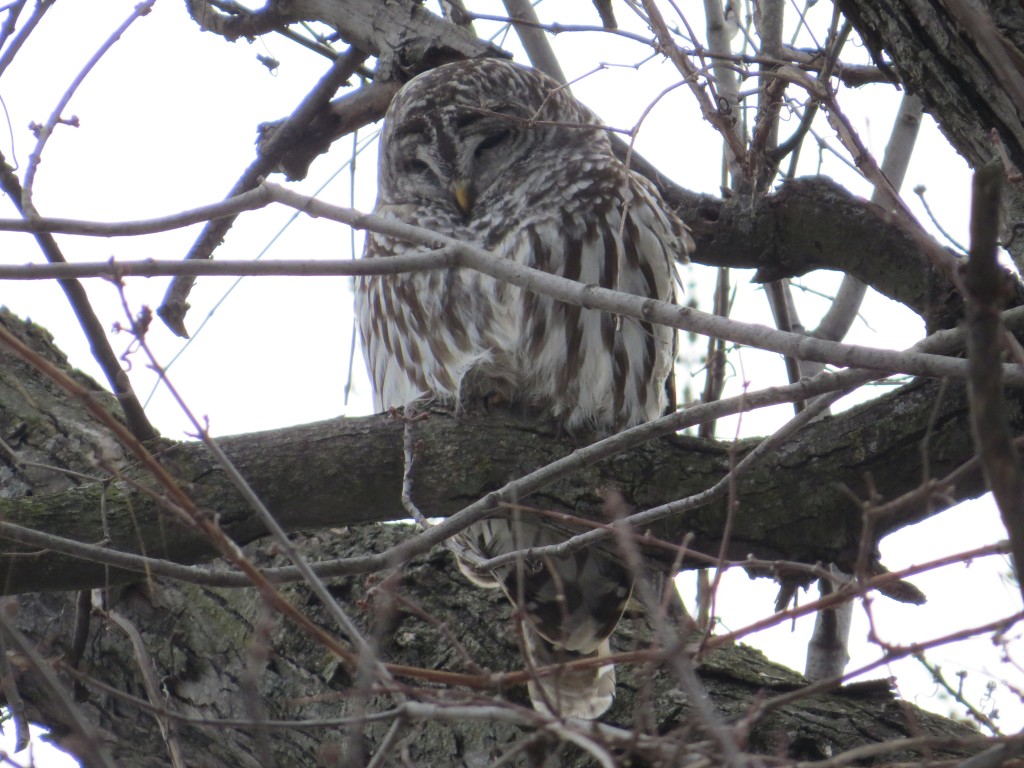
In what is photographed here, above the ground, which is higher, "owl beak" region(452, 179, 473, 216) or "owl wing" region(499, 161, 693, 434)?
"owl beak" region(452, 179, 473, 216)

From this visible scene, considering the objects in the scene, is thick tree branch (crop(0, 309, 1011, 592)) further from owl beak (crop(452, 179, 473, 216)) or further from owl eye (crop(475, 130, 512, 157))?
owl eye (crop(475, 130, 512, 157))

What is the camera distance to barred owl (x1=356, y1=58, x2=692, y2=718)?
3.99 metres

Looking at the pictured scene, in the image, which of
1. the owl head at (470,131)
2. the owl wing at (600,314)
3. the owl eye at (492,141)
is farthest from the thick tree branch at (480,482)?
the owl eye at (492,141)

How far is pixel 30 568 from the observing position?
2939mm

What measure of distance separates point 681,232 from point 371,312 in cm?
126

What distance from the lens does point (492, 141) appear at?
15.5 feet

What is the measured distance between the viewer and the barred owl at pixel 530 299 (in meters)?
3.99

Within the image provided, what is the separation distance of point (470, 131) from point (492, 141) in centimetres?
10

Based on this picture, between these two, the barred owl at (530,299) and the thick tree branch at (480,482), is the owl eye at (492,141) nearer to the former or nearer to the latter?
the barred owl at (530,299)

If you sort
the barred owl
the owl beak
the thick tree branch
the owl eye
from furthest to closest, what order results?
1. the owl eye
2. the owl beak
3. the barred owl
4. the thick tree branch

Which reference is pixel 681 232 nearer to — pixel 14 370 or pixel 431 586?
pixel 431 586

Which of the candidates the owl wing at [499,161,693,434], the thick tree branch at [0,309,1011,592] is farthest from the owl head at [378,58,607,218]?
the thick tree branch at [0,309,1011,592]

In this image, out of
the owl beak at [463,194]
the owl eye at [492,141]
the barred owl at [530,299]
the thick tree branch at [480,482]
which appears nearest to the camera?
the thick tree branch at [480,482]

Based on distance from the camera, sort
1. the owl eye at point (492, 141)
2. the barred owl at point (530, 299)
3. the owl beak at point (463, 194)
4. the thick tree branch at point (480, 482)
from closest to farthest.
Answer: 1. the thick tree branch at point (480, 482)
2. the barred owl at point (530, 299)
3. the owl beak at point (463, 194)
4. the owl eye at point (492, 141)
